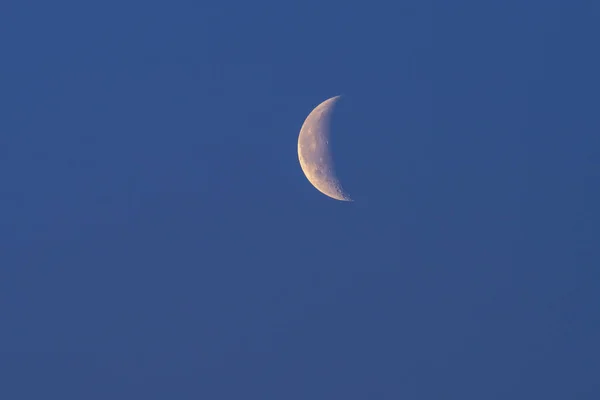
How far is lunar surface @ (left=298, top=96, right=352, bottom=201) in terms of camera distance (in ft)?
24.9

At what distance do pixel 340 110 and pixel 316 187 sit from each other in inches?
29.6

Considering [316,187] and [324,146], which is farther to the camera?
[316,187]

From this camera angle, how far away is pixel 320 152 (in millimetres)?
7617

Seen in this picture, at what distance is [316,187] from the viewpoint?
816 cm

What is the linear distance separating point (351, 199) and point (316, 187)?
0.36 meters

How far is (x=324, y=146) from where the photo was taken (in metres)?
7.55

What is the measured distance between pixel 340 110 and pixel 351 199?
0.77 meters

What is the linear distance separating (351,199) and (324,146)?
2.17 ft

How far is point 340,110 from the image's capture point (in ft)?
25.7

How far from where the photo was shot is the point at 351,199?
7.99 m

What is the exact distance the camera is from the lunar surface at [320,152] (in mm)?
7578
